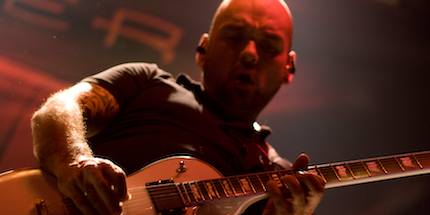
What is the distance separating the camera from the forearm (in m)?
0.68

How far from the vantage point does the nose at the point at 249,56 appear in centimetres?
125

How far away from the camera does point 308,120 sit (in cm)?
169

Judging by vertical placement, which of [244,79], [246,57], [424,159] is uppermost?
[246,57]

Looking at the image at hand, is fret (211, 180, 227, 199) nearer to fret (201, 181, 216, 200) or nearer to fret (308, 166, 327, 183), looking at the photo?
fret (201, 181, 216, 200)

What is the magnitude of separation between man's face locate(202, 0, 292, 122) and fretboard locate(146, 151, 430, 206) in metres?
0.47

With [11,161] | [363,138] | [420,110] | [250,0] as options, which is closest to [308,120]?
[363,138]

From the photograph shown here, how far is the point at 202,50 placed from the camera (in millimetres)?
1462

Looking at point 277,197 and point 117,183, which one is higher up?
point 117,183

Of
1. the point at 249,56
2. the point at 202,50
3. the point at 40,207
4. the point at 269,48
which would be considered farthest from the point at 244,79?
the point at 40,207

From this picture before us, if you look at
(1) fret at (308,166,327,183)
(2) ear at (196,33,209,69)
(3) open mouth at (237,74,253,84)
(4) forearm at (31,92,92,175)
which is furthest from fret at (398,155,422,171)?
(4) forearm at (31,92,92,175)

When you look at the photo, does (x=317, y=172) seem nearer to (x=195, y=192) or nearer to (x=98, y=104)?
(x=195, y=192)

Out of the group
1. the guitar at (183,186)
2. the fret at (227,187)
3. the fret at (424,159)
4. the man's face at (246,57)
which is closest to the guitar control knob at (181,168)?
the guitar at (183,186)

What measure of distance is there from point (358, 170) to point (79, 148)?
955 millimetres

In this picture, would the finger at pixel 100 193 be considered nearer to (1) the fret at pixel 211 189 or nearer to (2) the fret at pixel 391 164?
(1) the fret at pixel 211 189
